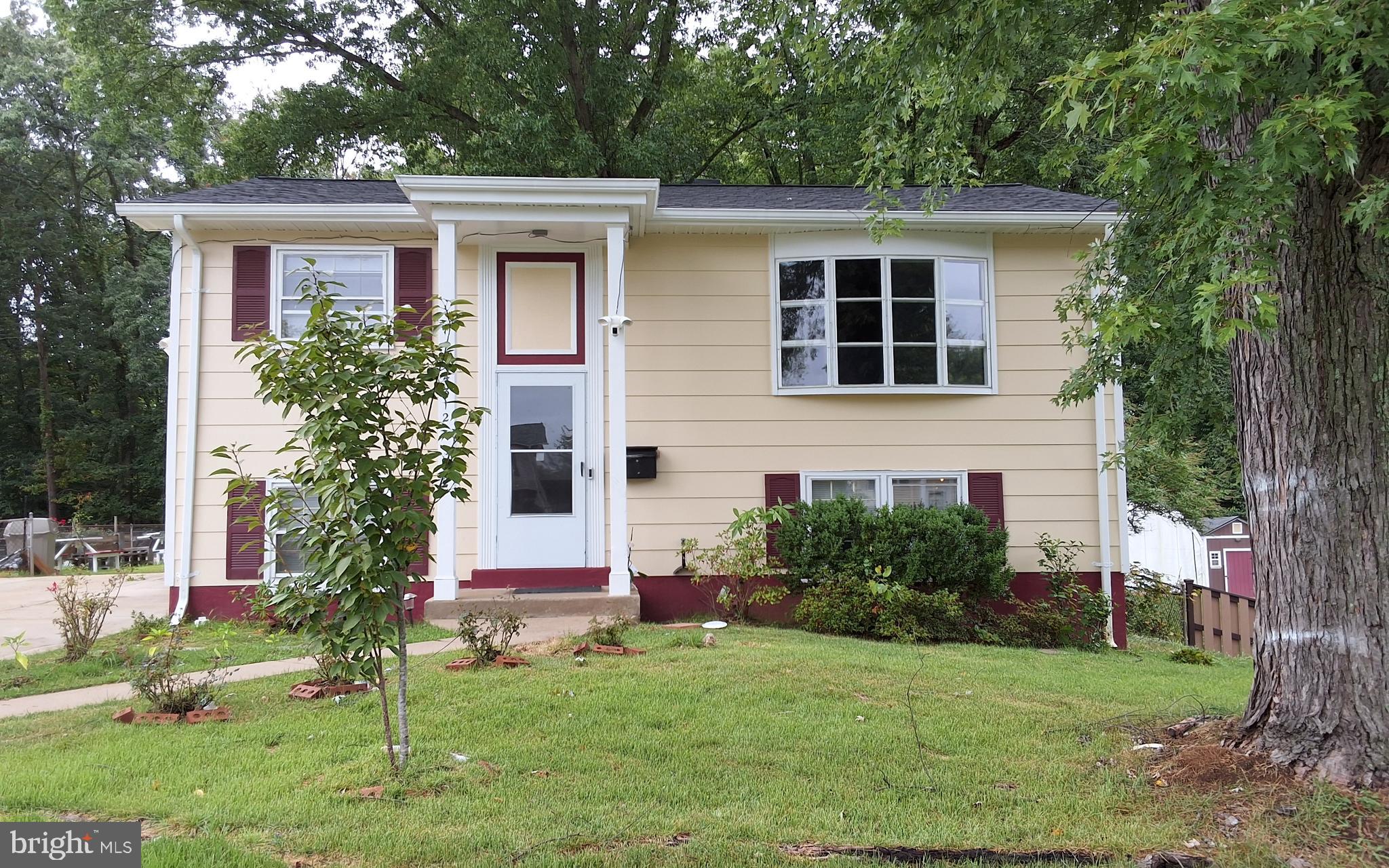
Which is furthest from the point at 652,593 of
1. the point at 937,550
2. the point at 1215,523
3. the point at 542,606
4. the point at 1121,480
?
the point at 1215,523

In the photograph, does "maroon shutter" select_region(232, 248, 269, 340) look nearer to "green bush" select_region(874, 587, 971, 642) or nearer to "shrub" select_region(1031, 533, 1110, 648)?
"green bush" select_region(874, 587, 971, 642)

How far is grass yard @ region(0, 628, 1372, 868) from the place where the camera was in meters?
3.14

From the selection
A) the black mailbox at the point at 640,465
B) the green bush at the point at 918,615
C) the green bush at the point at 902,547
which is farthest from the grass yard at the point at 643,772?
the black mailbox at the point at 640,465

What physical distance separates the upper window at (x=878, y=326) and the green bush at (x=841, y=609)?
227 cm

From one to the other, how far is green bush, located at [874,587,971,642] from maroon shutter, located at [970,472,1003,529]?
152 centimetres

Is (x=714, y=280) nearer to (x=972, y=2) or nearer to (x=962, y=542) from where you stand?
(x=962, y=542)

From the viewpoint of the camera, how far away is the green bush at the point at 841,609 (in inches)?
308

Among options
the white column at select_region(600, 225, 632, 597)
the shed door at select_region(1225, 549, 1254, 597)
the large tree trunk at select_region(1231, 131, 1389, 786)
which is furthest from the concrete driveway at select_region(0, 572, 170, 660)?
the shed door at select_region(1225, 549, 1254, 597)

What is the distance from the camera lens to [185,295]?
29.2 feet

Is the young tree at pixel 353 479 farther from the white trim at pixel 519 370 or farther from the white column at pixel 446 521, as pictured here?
the white trim at pixel 519 370

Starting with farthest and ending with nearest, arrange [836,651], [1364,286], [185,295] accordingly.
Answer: [185,295], [836,651], [1364,286]

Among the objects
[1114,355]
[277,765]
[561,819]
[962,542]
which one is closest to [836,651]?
[962,542]

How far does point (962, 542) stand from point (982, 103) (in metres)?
4.17

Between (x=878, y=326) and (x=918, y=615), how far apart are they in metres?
3.18
